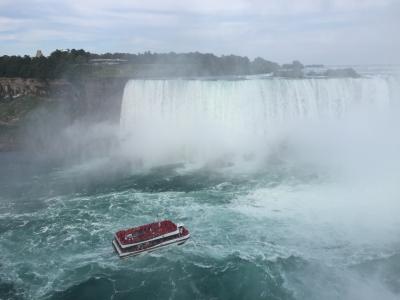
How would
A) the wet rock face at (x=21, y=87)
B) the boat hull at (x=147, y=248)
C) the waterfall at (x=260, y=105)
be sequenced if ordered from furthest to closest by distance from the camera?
1. the wet rock face at (x=21, y=87)
2. the waterfall at (x=260, y=105)
3. the boat hull at (x=147, y=248)

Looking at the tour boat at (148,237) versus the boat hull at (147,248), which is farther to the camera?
the tour boat at (148,237)

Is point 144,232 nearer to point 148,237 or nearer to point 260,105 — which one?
point 148,237

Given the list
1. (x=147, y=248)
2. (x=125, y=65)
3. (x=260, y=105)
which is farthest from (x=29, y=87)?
(x=147, y=248)

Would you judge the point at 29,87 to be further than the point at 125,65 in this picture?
No

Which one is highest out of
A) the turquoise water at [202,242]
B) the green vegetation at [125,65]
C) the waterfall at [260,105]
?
the green vegetation at [125,65]

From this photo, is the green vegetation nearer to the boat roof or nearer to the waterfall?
the waterfall

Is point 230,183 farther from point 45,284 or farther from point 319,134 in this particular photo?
point 45,284

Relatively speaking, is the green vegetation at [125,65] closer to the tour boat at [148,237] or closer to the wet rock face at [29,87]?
the wet rock face at [29,87]

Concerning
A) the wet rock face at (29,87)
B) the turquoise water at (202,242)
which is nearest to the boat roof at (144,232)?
the turquoise water at (202,242)

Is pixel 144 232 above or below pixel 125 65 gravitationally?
below
